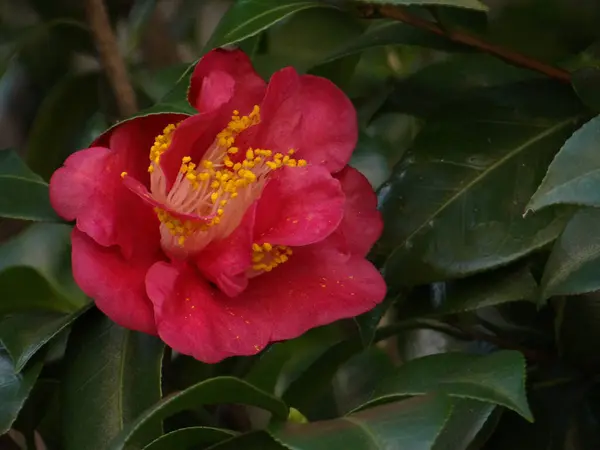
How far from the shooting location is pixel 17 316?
0.61 m

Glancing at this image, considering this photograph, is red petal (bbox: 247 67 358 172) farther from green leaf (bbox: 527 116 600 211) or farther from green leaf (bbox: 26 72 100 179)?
green leaf (bbox: 26 72 100 179)

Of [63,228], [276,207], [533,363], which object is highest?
[276,207]

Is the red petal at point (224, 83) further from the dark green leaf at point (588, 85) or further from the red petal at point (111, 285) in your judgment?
the dark green leaf at point (588, 85)

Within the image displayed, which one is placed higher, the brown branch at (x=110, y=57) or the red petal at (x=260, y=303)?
the brown branch at (x=110, y=57)

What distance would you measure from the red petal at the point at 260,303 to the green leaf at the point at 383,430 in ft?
0.22

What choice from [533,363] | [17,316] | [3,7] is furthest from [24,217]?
[533,363]

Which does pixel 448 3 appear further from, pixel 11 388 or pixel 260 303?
pixel 11 388

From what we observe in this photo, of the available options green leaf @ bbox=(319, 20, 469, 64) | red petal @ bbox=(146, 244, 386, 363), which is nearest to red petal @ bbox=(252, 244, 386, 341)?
red petal @ bbox=(146, 244, 386, 363)

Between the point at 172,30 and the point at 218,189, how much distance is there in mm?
559

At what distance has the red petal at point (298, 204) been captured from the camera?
0.52 metres

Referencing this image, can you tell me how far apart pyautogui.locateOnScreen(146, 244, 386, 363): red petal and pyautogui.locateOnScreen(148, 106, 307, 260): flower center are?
0.9 inches

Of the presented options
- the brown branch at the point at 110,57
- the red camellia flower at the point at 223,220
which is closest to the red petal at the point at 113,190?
the red camellia flower at the point at 223,220

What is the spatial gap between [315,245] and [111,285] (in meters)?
0.14

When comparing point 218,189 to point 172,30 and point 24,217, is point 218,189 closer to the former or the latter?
point 24,217
